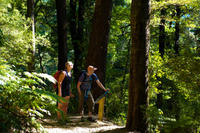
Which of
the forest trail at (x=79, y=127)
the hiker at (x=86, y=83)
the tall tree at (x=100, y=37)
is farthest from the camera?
the tall tree at (x=100, y=37)

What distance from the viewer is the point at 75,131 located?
20.2 feet

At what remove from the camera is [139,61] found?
6.18 m

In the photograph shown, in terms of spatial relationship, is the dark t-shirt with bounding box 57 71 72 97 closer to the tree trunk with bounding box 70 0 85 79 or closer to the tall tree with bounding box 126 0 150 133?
the tall tree with bounding box 126 0 150 133

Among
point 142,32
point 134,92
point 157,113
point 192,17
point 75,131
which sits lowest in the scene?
point 75,131

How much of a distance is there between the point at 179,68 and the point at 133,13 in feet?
9.63

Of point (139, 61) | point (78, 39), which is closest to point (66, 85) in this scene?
point (139, 61)

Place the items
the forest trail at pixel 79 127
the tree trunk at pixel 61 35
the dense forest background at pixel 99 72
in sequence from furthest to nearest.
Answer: the tree trunk at pixel 61 35 < the forest trail at pixel 79 127 < the dense forest background at pixel 99 72

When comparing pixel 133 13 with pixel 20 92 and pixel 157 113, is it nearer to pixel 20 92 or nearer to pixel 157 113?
pixel 157 113

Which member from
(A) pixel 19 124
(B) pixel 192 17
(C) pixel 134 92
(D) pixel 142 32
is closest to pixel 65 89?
(C) pixel 134 92

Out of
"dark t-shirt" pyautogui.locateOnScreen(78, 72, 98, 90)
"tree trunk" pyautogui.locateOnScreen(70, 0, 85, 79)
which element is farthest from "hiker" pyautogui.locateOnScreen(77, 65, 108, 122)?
"tree trunk" pyautogui.locateOnScreen(70, 0, 85, 79)

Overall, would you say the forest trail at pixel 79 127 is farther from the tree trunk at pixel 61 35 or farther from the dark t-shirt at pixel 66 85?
the tree trunk at pixel 61 35

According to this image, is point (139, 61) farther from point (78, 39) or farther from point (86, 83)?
point (78, 39)

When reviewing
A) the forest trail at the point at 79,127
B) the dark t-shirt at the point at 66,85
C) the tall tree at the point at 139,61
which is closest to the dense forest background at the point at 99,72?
the tall tree at the point at 139,61

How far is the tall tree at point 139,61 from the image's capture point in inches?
242
